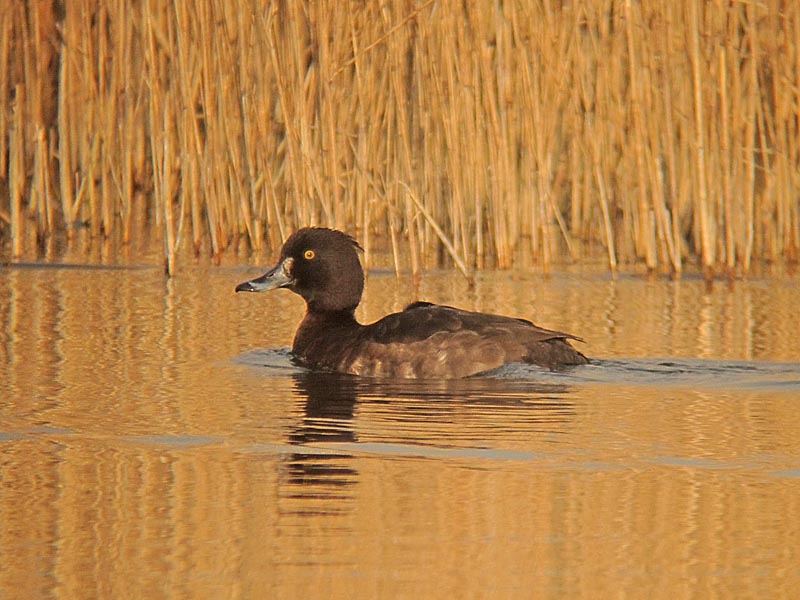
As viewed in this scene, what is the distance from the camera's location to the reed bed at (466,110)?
383 inches

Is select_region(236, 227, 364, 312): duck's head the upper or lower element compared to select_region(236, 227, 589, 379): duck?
upper

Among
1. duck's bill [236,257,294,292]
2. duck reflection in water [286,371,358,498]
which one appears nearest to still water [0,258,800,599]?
duck reflection in water [286,371,358,498]

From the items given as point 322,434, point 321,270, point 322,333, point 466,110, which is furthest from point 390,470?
point 466,110

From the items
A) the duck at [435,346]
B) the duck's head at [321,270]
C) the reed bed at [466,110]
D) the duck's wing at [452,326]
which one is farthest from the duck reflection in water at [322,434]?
the reed bed at [466,110]

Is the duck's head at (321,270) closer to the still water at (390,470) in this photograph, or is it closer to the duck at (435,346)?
the still water at (390,470)

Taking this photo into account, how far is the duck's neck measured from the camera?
7508mm

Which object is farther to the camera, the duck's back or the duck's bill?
the duck's bill

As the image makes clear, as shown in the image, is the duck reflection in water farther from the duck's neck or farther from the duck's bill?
the duck's bill

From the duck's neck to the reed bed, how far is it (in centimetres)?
172

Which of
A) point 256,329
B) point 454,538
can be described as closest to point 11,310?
point 256,329

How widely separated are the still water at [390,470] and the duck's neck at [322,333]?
113mm

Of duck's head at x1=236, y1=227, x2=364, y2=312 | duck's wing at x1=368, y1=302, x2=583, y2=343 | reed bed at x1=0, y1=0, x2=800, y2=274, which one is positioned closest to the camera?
duck's wing at x1=368, y1=302, x2=583, y2=343

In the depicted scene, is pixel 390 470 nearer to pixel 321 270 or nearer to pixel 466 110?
pixel 321 270

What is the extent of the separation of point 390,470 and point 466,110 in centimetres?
552
